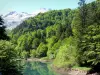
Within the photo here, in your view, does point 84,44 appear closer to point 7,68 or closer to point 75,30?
point 75,30

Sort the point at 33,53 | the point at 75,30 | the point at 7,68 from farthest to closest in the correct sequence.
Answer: the point at 33,53, the point at 75,30, the point at 7,68

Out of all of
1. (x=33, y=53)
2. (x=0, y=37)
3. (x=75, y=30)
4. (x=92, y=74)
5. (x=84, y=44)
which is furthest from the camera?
(x=33, y=53)

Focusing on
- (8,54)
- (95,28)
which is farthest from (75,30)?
(8,54)

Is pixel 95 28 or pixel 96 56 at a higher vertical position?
pixel 95 28

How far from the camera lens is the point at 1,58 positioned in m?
40.4

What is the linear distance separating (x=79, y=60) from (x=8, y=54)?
4106 cm

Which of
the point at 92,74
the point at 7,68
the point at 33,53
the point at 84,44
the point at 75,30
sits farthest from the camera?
the point at 33,53

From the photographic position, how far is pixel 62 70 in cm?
8575

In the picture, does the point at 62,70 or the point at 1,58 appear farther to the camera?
the point at 62,70

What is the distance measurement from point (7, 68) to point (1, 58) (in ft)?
6.01

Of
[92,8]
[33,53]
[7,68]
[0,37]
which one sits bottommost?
[33,53]

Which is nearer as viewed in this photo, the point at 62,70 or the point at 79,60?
the point at 79,60

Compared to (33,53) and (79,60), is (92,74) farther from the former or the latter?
(33,53)

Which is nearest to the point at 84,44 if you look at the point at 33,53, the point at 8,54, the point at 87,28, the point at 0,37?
the point at 87,28
